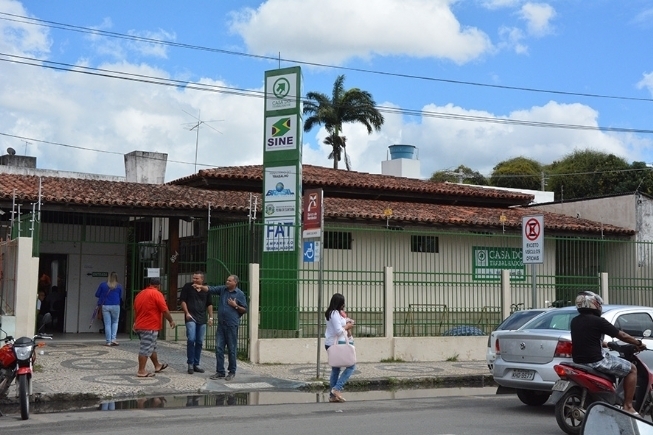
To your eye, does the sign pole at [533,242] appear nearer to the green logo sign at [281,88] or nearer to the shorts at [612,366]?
the green logo sign at [281,88]

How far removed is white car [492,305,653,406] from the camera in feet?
35.6

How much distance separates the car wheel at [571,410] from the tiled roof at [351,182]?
17.2 meters

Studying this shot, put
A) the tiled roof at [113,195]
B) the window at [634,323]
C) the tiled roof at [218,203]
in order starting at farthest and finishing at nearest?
the tiled roof at [218,203], the tiled roof at [113,195], the window at [634,323]

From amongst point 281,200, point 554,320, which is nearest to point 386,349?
point 281,200

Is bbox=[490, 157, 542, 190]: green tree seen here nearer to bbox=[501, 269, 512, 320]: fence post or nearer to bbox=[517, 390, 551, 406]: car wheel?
bbox=[501, 269, 512, 320]: fence post

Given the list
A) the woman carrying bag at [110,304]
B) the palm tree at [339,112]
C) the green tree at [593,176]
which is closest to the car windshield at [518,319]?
the woman carrying bag at [110,304]

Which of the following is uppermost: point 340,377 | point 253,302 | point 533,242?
point 533,242

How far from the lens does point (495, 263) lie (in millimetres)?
22328

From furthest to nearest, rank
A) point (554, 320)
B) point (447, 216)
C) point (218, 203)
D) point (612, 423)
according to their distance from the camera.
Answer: point (447, 216)
point (218, 203)
point (554, 320)
point (612, 423)

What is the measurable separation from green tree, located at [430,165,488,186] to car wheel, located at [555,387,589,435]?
49249 millimetres

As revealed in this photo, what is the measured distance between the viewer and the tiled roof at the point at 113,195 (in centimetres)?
1944

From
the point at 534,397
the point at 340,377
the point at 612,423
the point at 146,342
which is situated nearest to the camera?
the point at 612,423

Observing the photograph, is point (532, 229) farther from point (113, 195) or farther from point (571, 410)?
point (113, 195)

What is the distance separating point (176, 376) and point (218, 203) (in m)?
7.43
